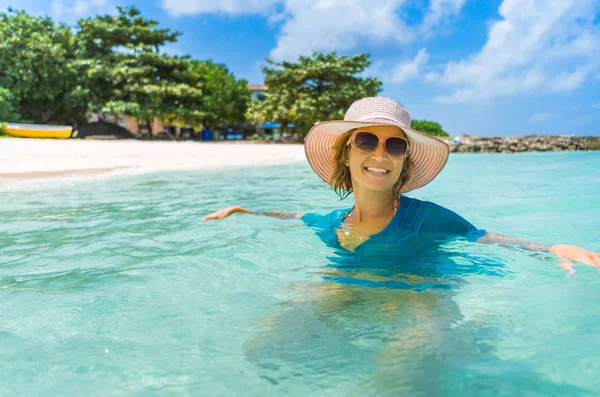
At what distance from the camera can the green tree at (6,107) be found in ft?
83.5

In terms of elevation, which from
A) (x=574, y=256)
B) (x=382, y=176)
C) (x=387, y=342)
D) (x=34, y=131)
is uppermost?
(x=382, y=176)

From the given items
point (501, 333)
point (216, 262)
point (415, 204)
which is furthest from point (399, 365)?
point (216, 262)

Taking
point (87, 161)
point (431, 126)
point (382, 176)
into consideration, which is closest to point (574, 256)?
point (382, 176)

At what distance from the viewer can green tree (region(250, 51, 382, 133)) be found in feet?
110

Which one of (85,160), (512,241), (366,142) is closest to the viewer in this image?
(512,241)

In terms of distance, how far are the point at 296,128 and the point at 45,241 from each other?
3186 cm

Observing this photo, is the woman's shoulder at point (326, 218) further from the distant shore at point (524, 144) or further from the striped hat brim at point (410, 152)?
the distant shore at point (524, 144)

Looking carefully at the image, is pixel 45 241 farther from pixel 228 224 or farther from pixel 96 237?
pixel 228 224

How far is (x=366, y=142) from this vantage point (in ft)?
8.47

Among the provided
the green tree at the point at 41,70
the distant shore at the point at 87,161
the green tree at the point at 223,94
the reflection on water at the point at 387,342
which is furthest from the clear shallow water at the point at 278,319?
the green tree at the point at 223,94

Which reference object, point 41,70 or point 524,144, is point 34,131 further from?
point 524,144

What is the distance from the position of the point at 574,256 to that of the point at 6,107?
29475mm

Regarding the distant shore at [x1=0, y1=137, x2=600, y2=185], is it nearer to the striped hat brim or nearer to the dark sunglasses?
the striped hat brim

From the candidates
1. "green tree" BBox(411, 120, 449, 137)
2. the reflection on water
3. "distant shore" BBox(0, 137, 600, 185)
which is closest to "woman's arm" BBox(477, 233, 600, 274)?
the reflection on water
